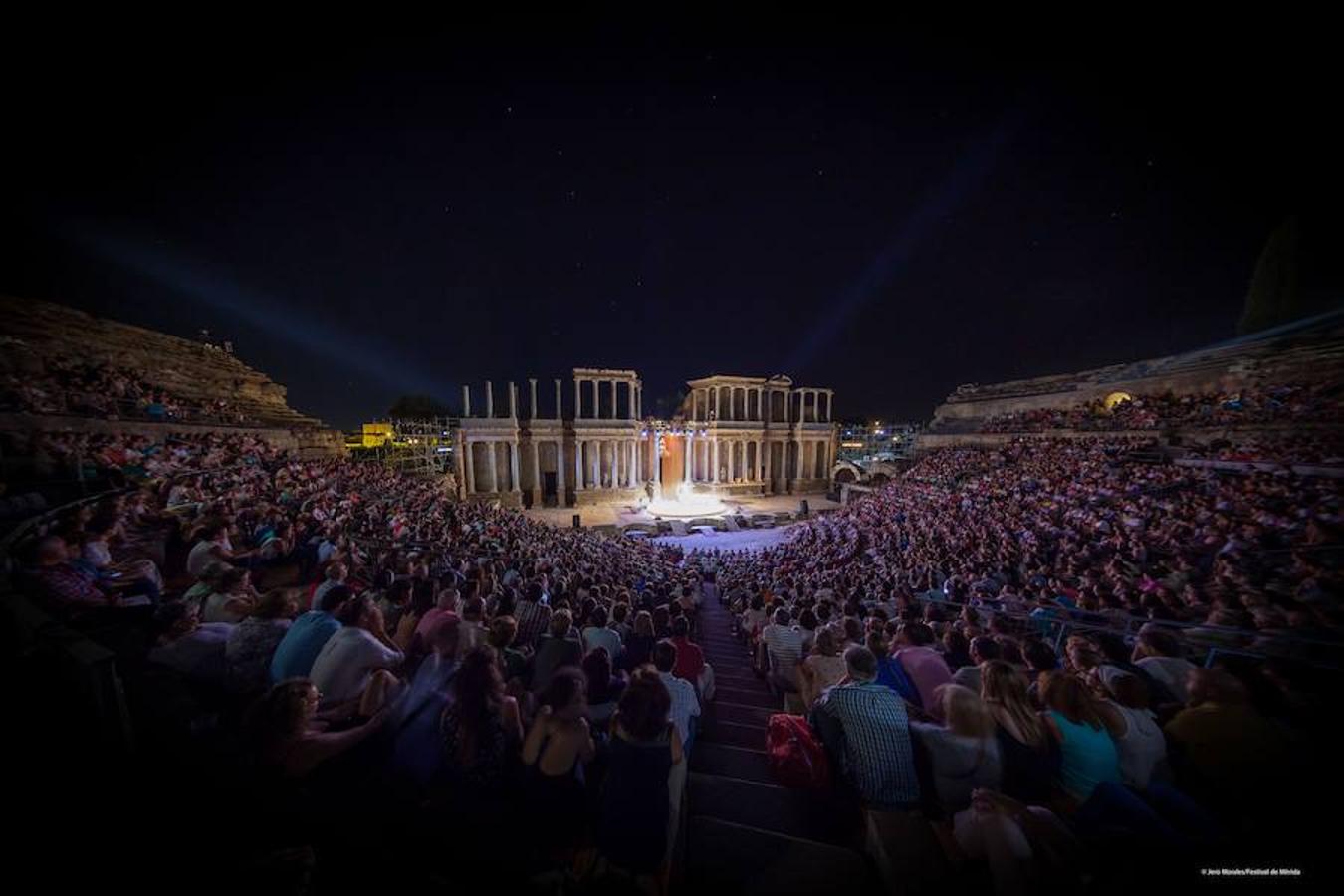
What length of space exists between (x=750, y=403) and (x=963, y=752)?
36.9 meters

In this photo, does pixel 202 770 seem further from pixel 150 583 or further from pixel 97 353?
pixel 97 353

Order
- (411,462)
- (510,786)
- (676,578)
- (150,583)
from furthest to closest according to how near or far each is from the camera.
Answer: (411,462) → (676,578) → (150,583) → (510,786)

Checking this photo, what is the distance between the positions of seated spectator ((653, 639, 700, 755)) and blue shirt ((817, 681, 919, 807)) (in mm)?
1339

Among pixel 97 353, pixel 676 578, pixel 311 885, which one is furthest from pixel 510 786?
pixel 97 353

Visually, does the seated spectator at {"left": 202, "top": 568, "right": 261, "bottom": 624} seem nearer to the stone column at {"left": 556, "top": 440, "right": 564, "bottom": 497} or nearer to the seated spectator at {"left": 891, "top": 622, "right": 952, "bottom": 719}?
the seated spectator at {"left": 891, "top": 622, "right": 952, "bottom": 719}

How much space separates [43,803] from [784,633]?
6.06m

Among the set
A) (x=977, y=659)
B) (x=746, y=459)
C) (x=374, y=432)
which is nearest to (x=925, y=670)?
(x=977, y=659)

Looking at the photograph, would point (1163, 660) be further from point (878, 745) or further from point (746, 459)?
point (746, 459)

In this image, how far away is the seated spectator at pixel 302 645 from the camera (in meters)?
3.47

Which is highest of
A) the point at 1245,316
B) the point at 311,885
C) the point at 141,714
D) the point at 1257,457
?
the point at 1245,316

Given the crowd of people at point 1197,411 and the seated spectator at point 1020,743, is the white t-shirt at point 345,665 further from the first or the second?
the crowd of people at point 1197,411

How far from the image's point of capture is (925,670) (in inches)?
157

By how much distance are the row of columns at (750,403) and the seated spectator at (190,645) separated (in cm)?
3458

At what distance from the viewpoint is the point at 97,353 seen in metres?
16.0
